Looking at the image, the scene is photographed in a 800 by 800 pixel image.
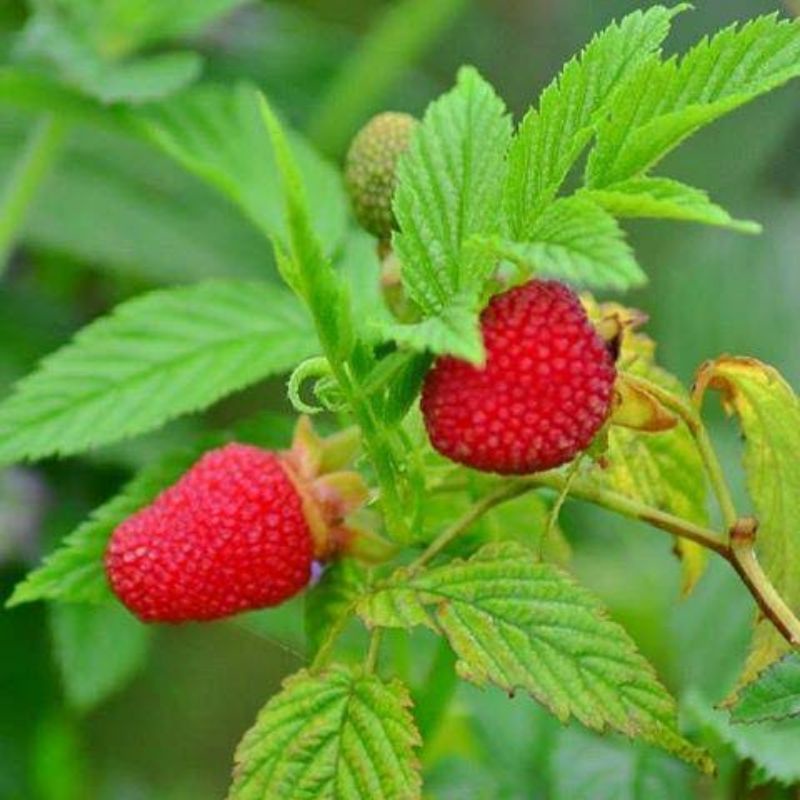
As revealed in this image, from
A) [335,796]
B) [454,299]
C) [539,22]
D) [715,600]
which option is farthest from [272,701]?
[539,22]

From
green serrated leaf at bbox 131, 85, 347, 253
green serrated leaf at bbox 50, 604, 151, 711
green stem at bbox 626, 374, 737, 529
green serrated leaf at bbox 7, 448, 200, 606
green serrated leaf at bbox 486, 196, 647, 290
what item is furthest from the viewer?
green serrated leaf at bbox 50, 604, 151, 711

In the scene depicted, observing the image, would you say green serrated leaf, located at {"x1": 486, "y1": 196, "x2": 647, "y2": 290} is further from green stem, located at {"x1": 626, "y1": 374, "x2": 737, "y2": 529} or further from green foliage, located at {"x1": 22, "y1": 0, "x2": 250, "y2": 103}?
green foliage, located at {"x1": 22, "y1": 0, "x2": 250, "y2": 103}

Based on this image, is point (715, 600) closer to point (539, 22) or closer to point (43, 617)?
point (43, 617)

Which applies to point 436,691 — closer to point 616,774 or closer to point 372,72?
point 616,774

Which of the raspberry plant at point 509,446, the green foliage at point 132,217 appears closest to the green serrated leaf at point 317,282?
the raspberry plant at point 509,446

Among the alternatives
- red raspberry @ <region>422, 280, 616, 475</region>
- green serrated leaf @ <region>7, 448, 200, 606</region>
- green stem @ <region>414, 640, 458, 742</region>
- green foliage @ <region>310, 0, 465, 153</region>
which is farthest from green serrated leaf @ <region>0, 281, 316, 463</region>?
green foliage @ <region>310, 0, 465, 153</region>

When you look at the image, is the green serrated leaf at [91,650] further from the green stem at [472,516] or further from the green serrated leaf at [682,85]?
the green serrated leaf at [682,85]
